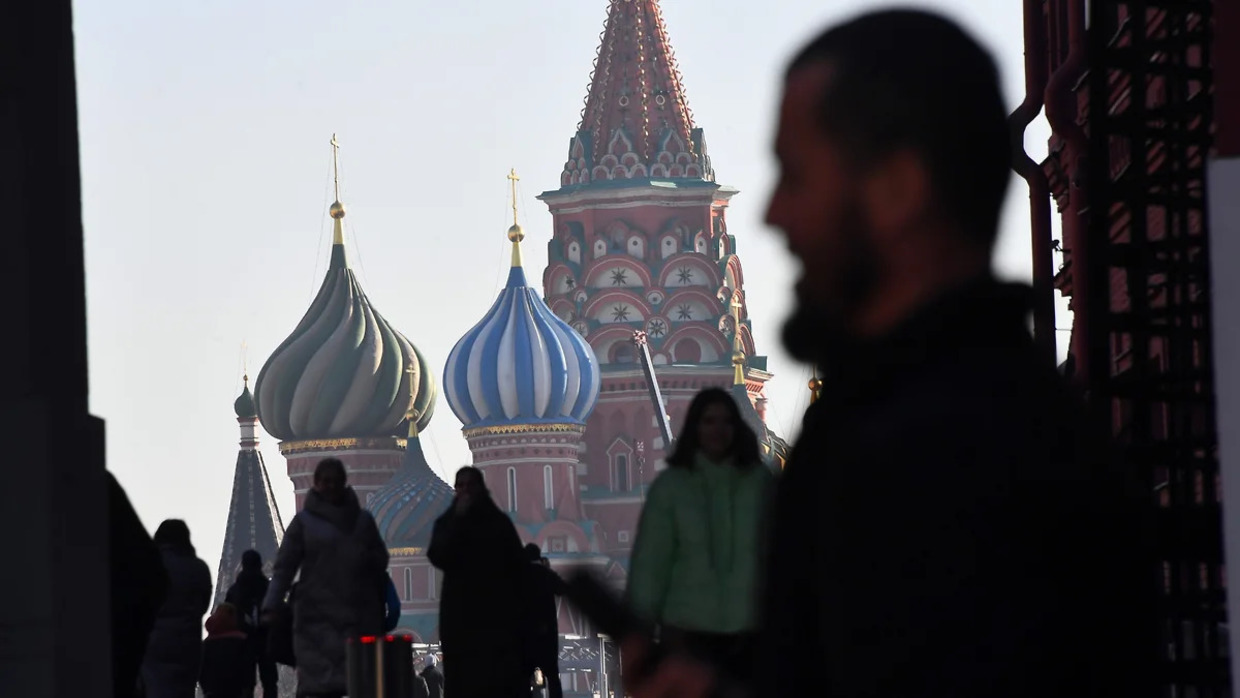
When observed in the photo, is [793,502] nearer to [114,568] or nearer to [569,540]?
[114,568]

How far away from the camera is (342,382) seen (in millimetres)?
104938

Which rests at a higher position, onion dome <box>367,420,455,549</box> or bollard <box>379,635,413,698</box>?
onion dome <box>367,420,455,549</box>

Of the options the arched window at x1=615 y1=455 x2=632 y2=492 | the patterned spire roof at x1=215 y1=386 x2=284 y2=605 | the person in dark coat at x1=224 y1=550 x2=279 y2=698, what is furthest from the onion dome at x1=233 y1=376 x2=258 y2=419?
the person in dark coat at x1=224 y1=550 x2=279 y2=698

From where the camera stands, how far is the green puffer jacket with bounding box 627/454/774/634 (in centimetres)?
721

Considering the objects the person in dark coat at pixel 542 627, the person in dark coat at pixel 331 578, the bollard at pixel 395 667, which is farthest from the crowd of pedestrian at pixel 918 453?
the person in dark coat at pixel 542 627

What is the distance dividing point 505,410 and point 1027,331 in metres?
94.6

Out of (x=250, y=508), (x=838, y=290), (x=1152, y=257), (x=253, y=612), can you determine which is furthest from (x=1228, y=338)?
(x=250, y=508)

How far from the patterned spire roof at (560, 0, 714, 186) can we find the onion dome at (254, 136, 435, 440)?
12.3m

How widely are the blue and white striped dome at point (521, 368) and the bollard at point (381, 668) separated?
8695 centimetres

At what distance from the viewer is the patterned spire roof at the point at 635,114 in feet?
317

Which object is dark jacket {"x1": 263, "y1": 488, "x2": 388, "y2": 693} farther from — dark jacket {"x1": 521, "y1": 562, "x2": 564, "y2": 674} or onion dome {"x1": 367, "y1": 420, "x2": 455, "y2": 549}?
onion dome {"x1": 367, "y1": 420, "x2": 455, "y2": 549}

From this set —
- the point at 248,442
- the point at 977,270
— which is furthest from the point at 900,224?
the point at 248,442

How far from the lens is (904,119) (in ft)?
6.18

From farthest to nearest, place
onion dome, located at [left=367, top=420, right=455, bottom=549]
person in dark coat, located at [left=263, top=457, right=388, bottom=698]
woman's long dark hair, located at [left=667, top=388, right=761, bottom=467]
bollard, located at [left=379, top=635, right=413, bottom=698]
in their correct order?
onion dome, located at [left=367, top=420, right=455, bottom=549] < person in dark coat, located at [left=263, top=457, right=388, bottom=698] < bollard, located at [left=379, top=635, right=413, bottom=698] < woman's long dark hair, located at [left=667, top=388, right=761, bottom=467]
